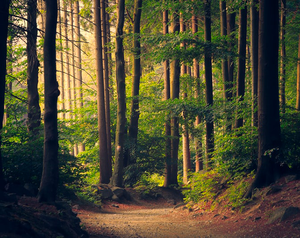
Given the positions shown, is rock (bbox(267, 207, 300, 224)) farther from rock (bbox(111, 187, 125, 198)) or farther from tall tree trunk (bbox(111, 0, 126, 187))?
tall tree trunk (bbox(111, 0, 126, 187))

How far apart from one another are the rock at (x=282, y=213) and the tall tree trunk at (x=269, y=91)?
188 cm

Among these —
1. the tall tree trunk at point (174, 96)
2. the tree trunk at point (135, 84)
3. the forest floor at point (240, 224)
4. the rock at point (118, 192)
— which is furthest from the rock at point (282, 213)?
the tree trunk at point (135, 84)

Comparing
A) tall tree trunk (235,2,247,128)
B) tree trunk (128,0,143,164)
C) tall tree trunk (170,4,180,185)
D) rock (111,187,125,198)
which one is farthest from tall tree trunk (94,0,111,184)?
tall tree trunk (235,2,247,128)

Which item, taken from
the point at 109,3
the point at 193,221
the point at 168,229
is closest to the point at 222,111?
the point at 193,221

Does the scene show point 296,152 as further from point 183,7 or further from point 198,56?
point 183,7

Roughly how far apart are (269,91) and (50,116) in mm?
6133

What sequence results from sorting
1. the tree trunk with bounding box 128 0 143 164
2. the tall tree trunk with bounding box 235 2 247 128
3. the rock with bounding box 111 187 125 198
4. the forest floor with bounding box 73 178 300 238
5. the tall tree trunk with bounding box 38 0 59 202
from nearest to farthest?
the forest floor with bounding box 73 178 300 238, the tall tree trunk with bounding box 38 0 59 202, the tall tree trunk with bounding box 235 2 247 128, the rock with bounding box 111 187 125 198, the tree trunk with bounding box 128 0 143 164

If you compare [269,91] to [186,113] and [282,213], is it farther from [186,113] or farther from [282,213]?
[186,113]

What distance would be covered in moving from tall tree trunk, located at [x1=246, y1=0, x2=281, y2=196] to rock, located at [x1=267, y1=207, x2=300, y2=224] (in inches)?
74.0

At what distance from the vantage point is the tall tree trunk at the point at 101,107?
18562 millimetres

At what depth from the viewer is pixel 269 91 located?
9.25 metres

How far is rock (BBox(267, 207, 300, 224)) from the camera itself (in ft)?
23.5

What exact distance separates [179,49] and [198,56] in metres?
1.27

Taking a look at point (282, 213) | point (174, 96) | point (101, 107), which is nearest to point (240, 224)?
point (282, 213)
